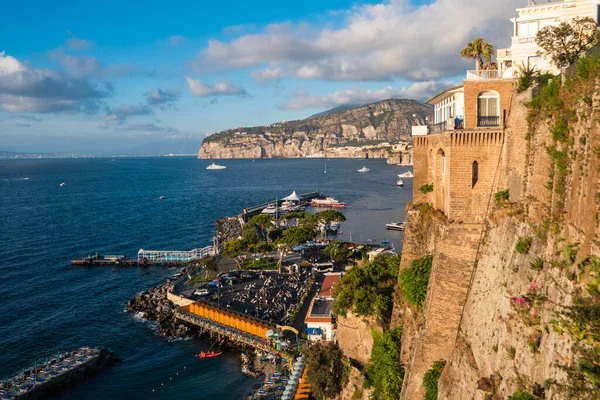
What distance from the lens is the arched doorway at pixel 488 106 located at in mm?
17672

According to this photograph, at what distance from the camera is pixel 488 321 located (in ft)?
46.0

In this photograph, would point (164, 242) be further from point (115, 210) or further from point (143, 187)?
point (143, 187)

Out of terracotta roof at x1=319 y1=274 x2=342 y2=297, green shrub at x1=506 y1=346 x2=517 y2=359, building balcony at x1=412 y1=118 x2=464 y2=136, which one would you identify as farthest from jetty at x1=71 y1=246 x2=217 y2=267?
green shrub at x1=506 y1=346 x2=517 y2=359

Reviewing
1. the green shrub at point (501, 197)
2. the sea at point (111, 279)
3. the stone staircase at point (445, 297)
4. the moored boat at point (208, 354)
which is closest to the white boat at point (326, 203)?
the sea at point (111, 279)

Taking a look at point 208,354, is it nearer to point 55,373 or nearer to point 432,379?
point 55,373

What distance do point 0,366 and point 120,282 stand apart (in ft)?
63.7

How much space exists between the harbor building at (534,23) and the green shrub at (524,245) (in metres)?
12.3

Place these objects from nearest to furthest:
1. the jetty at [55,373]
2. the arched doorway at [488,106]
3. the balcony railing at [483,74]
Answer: the arched doorway at [488,106] → the balcony railing at [483,74] → the jetty at [55,373]

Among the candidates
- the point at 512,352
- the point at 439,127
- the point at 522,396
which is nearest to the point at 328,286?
the point at 439,127

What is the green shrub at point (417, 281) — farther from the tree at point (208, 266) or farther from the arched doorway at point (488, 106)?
the tree at point (208, 266)

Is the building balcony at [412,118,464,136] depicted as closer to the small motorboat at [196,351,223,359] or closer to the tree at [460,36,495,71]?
the tree at [460,36,495,71]

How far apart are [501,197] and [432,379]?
6.94 metres

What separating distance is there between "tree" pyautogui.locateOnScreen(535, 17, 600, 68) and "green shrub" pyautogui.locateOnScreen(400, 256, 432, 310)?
9960mm

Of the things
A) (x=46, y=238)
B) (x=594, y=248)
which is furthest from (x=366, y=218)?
(x=594, y=248)
